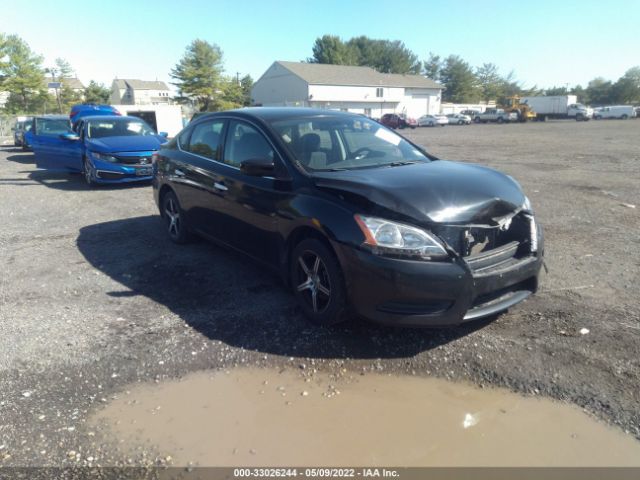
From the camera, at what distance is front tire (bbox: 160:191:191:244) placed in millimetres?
5938

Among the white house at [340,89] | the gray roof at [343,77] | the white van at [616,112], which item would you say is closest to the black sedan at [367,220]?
the white house at [340,89]

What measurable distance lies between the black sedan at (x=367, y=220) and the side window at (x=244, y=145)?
0.01 metres

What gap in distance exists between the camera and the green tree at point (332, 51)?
89000 mm

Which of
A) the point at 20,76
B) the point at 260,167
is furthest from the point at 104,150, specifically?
the point at 20,76

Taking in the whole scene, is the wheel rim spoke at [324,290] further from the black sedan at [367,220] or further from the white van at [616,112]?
the white van at [616,112]

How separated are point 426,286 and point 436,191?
75 cm

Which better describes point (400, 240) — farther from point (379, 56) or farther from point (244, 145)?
point (379, 56)

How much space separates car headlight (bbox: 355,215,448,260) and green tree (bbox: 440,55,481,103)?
103 metres

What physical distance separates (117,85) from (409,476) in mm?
109564

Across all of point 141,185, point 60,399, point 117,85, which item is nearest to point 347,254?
point 60,399

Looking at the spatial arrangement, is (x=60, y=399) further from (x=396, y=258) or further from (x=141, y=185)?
(x=141, y=185)

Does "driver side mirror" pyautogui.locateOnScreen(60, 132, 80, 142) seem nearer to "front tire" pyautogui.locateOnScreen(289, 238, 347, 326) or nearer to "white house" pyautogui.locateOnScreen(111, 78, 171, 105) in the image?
"front tire" pyautogui.locateOnScreen(289, 238, 347, 326)

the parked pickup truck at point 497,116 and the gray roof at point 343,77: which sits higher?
the gray roof at point 343,77

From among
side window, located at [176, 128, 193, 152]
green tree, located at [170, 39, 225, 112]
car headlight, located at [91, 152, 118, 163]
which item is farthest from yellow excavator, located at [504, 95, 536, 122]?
side window, located at [176, 128, 193, 152]
